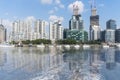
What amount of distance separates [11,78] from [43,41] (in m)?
169

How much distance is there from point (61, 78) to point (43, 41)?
169312 mm

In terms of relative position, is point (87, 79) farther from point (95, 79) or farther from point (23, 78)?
point (23, 78)

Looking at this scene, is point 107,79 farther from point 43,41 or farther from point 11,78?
point 43,41

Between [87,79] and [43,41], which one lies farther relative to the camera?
[43,41]

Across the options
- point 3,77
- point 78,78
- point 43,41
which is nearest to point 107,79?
point 78,78

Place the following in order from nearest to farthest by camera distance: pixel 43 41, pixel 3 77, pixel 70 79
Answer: pixel 70 79 < pixel 3 77 < pixel 43 41

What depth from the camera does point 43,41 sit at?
19338 centimetres

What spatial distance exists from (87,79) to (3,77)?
Result: 779 centimetres

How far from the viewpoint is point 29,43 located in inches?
7697

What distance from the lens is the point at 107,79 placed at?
25359mm

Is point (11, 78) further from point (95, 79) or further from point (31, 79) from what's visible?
point (95, 79)

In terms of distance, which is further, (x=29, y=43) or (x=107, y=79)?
(x=29, y=43)

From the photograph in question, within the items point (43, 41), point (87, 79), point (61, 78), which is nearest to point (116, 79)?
point (87, 79)

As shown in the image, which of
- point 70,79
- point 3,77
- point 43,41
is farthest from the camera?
point 43,41
